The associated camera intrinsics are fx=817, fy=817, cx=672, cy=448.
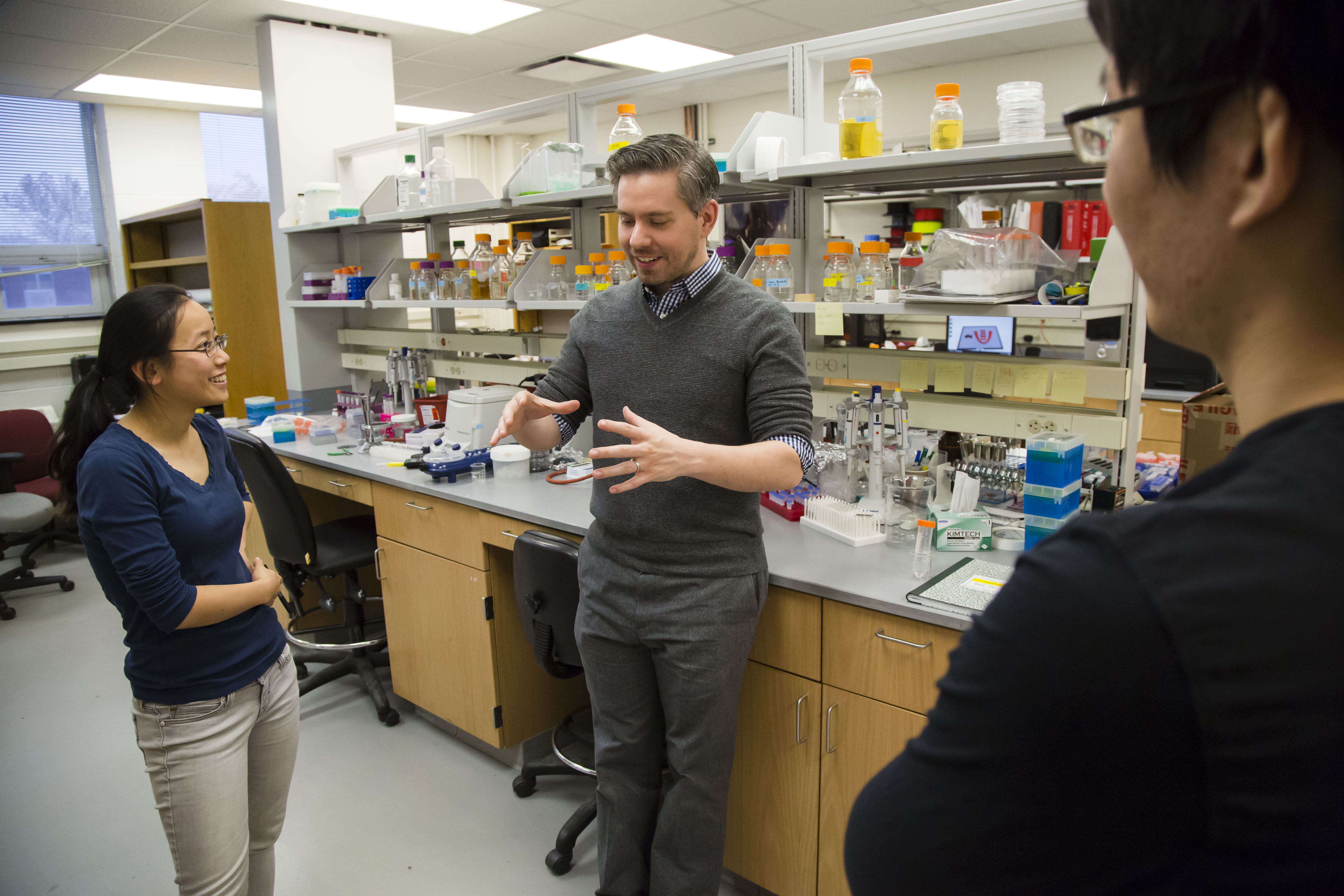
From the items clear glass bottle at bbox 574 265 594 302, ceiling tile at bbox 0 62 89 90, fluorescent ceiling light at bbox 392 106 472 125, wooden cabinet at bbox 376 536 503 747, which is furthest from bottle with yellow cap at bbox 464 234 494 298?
fluorescent ceiling light at bbox 392 106 472 125

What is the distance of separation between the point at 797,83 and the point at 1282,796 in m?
2.31

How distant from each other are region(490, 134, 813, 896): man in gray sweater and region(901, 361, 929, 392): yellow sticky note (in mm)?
748

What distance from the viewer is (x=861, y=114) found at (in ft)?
6.60

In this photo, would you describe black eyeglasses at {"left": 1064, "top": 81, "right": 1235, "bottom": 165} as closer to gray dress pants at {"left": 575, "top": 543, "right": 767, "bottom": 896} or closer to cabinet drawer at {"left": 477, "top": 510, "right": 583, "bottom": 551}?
gray dress pants at {"left": 575, "top": 543, "right": 767, "bottom": 896}

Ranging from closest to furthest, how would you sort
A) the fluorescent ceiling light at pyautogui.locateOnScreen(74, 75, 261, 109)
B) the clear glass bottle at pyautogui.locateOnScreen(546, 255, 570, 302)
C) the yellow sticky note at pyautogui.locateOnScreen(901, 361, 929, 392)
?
1. the yellow sticky note at pyautogui.locateOnScreen(901, 361, 929, 392)
2. the clear glass bottle at pyautogui.locateOnScreen(546, 255, 570, 302)
3. the fluorescent ceiling light at pyautogui.locateOnScreen(74, 75, 261, 109)

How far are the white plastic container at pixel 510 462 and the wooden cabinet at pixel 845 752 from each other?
132 centimetres

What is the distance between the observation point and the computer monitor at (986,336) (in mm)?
2143

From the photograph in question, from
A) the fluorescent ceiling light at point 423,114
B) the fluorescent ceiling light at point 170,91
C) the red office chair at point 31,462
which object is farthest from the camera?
the fluorescent ceiling light at point 423,114

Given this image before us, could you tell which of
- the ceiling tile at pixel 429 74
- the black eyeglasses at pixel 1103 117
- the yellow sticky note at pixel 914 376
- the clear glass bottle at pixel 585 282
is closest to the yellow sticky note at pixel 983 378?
the yellow sticky note at pixel 914 376

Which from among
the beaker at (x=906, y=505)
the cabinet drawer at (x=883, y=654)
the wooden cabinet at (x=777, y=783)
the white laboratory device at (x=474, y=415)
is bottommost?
the wooden cabinet at (x=777, y=783)

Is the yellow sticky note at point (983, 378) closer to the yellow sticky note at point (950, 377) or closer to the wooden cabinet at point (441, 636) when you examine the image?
the yellow sticky note at point (950, 377)

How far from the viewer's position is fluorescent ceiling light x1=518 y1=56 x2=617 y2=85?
550cm

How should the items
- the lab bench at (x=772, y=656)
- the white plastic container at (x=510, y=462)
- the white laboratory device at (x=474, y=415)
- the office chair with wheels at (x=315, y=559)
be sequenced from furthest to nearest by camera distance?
the white laboratory device at (x=474, y=415)
the office chair with wheels at (x=315, y=559)
the white plastic container at (x=510, y=462)
the lab bench at (x=772, y=656)

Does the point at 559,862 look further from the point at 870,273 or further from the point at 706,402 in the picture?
the point at 870,273
